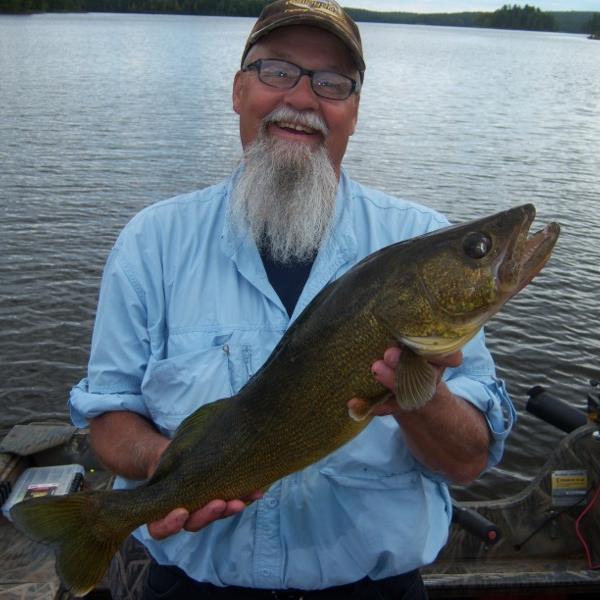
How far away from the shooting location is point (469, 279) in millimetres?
2451

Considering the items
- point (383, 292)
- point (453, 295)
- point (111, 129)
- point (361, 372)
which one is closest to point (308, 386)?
point (361, 372)

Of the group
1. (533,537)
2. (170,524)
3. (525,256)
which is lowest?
(533,537)

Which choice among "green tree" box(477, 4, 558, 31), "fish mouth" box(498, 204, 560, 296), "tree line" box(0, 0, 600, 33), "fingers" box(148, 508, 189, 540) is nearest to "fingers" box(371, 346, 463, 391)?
"fish mouth" box(498, 204, 560, 296)

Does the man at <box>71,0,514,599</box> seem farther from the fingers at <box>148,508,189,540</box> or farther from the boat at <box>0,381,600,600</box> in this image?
the boat at <box>0,381,600,600</box>

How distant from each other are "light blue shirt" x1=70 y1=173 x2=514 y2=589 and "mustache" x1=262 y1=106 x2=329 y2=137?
Result: 58cm

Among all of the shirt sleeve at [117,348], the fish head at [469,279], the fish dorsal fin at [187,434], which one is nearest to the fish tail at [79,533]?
the fish dorsal fin at [187,434]

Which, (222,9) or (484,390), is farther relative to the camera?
(222,9)

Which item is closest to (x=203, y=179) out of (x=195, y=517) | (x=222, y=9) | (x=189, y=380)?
(x=189, y=380)

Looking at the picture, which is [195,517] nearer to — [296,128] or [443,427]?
[443,427]

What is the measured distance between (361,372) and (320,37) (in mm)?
1888

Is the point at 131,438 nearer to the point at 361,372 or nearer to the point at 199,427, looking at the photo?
the point at 199,427

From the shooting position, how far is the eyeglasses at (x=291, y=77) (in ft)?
11.2

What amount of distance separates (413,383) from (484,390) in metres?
0.69

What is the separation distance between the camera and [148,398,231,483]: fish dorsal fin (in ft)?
8.87
